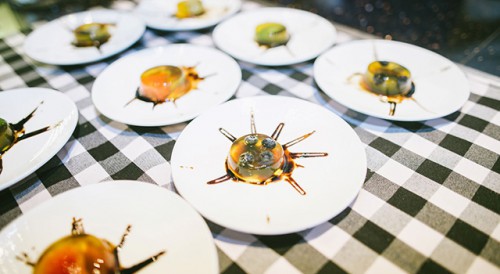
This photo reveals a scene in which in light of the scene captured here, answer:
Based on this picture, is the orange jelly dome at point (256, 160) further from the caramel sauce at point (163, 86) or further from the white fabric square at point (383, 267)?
the caramel sauce at point (163, 86)

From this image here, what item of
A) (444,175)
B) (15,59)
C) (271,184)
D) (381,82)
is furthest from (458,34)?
(15,59)

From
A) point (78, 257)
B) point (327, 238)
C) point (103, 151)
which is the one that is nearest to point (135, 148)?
Answer: point (103, 151)

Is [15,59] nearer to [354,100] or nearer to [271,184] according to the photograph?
[271,184]

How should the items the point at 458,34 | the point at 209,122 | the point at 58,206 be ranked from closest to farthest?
1. the point at 58,206
2. the point at 209,122
3. the point at 458,34

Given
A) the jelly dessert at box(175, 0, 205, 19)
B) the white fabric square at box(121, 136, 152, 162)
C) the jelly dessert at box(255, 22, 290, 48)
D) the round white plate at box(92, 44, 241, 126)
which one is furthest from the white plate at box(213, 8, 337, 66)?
the white fabric square at box(121, 136, 152, 162)

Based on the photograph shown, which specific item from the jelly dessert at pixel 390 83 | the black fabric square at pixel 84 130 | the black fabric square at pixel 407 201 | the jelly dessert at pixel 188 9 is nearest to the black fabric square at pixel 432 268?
the black fabric square at pixel 407 201

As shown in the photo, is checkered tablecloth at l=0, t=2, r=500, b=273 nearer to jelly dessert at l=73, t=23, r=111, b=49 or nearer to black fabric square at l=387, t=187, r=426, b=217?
black fabric square at l=387, t=187, r=426, b=217

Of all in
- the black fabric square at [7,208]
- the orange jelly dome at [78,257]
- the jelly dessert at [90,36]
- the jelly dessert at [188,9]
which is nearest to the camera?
the orange jelly dome at [78,257]
